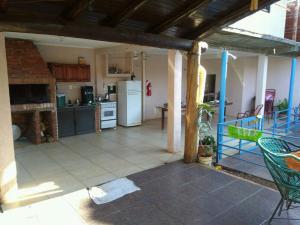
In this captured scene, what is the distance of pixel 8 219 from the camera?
291 centimetres

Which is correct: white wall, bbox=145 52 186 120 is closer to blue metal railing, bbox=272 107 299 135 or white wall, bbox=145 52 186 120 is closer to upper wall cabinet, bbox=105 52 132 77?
upper wall cabinet, bbox=105 52 132 77

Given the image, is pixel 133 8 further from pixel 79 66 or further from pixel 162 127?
pixel 162 127

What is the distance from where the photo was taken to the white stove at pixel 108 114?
7.43 m

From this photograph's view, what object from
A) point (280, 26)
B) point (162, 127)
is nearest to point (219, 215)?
point (162, 127)

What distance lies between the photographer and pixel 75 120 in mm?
6871

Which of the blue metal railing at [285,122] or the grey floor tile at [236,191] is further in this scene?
the blue metal railing at [285,122]

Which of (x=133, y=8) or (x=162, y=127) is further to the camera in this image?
(x=162, y=127)

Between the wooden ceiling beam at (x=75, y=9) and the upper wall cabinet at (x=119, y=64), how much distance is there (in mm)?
5077

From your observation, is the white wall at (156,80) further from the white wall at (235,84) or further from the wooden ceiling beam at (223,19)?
the wooden ceiling beam at (223,19)

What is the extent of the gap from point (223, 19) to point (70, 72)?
15.7 ft

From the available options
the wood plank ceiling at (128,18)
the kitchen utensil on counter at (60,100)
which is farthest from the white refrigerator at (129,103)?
the wood plank ceiling at (128,18)

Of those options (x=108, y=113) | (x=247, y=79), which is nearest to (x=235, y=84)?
(x=247, y=79)

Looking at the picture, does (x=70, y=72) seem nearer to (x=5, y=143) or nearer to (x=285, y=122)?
(x=5, y=143)

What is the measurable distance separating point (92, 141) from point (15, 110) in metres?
1.99
